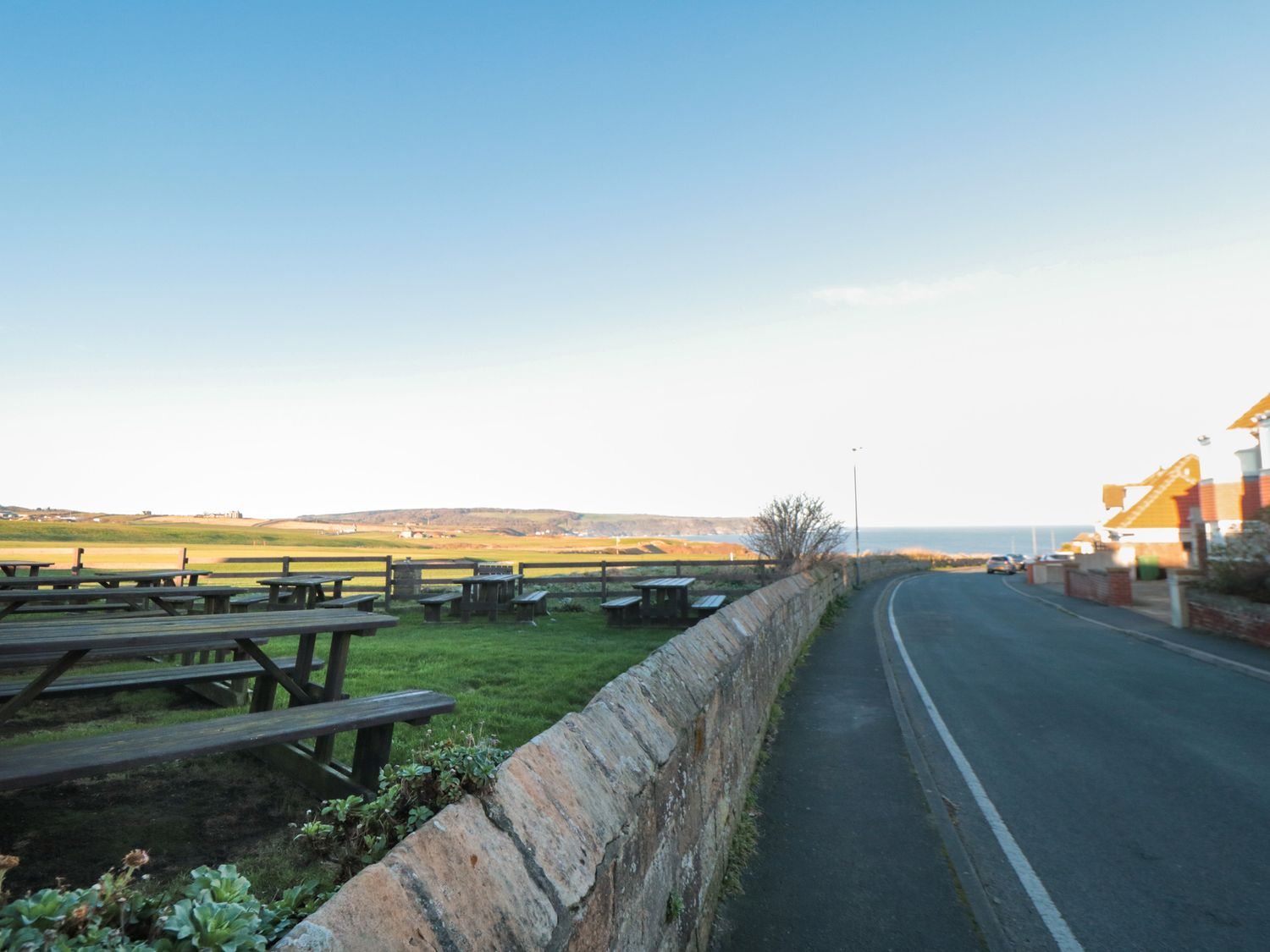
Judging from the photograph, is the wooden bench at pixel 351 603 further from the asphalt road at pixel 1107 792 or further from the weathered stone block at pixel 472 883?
the weathered stone block at pixel 472 883

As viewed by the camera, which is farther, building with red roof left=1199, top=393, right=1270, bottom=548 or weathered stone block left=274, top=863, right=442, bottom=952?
building with red roof left=1199, top=393, right=1270, bottom=548

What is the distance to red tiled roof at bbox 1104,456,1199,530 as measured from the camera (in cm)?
3619

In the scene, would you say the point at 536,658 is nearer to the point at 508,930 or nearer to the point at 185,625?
the point at 185,625

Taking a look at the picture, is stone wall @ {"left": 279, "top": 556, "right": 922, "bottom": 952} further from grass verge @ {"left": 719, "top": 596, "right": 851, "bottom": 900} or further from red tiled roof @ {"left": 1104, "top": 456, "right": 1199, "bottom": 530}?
red tiled roof @ {"left": 1104, "top": 456, "right": 1199, "bottom": 530}

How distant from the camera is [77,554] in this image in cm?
1584

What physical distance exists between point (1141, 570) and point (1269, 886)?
32114 mm

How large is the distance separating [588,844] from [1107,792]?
201 inches

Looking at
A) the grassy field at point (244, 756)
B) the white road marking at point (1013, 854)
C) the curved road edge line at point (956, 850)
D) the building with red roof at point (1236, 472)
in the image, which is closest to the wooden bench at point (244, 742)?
the grassy field at point (244, 756)

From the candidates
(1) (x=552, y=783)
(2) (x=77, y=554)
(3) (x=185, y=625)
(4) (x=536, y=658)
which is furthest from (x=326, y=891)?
(2) (x=77, y=554)

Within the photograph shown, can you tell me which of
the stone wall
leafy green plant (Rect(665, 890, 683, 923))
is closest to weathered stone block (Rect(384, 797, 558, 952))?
the stone wall

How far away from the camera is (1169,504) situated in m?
36.8

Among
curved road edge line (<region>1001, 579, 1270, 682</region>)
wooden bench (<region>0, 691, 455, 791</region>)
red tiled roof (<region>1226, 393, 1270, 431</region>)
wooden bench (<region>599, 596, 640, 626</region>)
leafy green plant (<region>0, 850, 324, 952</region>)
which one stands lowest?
curved road edge line (<region>1001, 579, 1270, 682</region>)

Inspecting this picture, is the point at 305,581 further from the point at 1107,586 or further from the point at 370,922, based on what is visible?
the point at 1107,586

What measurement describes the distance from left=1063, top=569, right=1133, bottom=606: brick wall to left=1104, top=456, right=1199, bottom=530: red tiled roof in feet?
58.9
